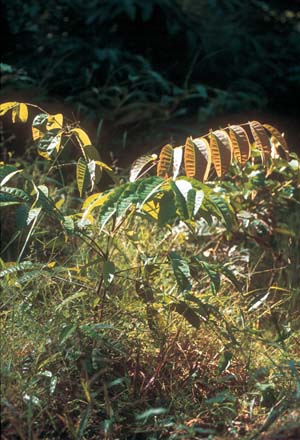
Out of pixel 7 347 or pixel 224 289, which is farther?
pixel 224 289

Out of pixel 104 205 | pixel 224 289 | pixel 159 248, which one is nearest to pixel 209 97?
pixel 159 248

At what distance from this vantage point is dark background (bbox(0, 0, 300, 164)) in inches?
225

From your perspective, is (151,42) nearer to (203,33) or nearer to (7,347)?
(203,33)

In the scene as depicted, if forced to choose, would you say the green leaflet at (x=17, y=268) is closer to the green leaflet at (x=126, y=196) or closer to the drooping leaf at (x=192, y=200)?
the green leaflet at (x=126, y=196)

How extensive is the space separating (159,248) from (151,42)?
2.63m

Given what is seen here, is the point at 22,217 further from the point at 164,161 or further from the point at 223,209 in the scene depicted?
the point at 223,209

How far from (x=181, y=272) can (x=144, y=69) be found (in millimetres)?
3364

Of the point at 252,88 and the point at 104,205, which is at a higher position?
the point at 104,205

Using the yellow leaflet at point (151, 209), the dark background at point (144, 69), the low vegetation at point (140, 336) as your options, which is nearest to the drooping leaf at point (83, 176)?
the low vegetation at point (140, 336)

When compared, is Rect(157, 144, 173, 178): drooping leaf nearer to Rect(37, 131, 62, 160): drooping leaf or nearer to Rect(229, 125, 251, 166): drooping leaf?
Rect(229, 125, 251, 166): drooping leaf

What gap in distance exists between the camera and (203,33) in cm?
649

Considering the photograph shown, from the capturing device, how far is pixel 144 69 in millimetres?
5992

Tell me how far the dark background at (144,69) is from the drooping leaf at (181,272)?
268cm

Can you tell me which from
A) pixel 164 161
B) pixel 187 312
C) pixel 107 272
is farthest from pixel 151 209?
pixel 187 312
